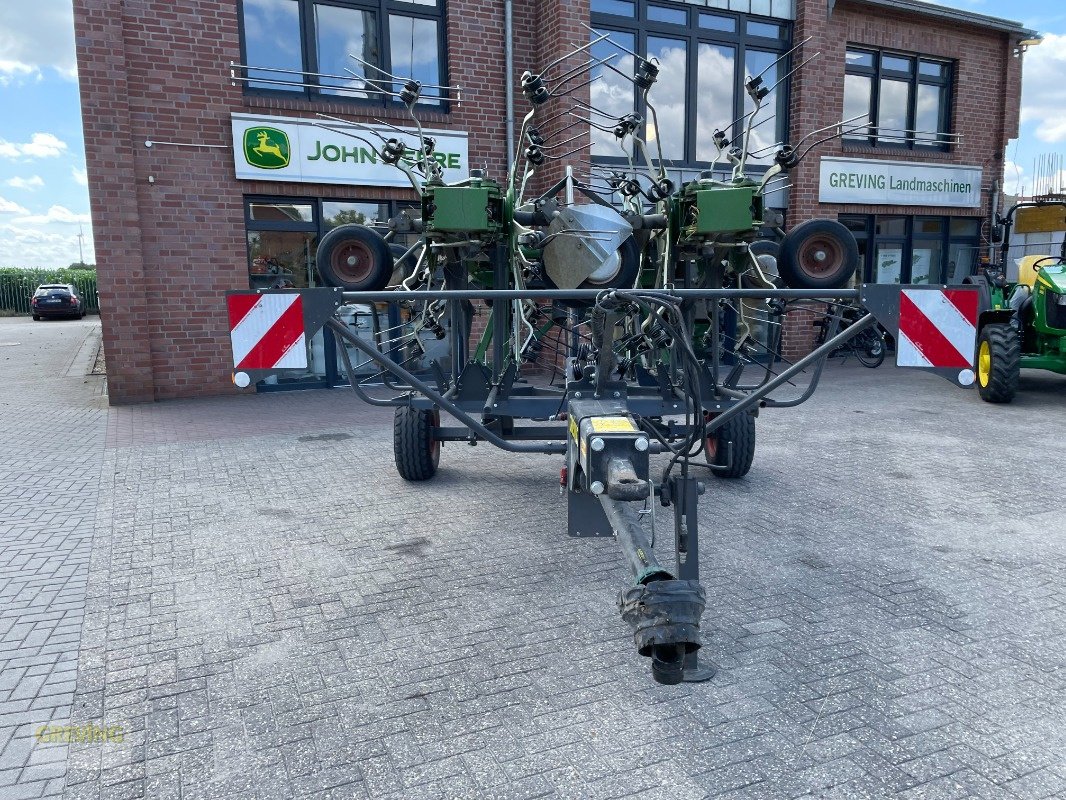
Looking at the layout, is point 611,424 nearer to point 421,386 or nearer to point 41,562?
point 421,386

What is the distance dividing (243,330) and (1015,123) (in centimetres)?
1774

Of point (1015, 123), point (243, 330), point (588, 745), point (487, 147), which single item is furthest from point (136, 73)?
point (1015, 123)

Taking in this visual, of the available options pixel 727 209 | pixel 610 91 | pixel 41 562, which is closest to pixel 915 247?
pixel 610 91

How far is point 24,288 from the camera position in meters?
35.8

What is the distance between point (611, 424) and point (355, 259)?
114 inches

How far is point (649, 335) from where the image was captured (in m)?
5.13

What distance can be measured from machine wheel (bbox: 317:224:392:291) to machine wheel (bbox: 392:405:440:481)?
4.38ft

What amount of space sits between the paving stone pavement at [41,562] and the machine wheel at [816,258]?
4.46 meters

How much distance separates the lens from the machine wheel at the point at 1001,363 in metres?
9.64

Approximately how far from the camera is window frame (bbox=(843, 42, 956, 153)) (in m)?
14.5

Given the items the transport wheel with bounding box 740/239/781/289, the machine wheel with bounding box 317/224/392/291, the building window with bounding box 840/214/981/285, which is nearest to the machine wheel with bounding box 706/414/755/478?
the transport wheel with bounding box 740/239/781/289

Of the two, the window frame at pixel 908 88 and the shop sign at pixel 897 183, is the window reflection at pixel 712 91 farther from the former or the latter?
the window frame at pixel 908 88

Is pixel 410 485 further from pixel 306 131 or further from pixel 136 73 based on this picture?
pixel 136 73

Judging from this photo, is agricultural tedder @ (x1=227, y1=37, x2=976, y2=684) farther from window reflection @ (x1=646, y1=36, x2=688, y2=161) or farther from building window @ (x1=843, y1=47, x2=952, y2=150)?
building window @ (x1=843, y1=47, x2=952, y2=150)
